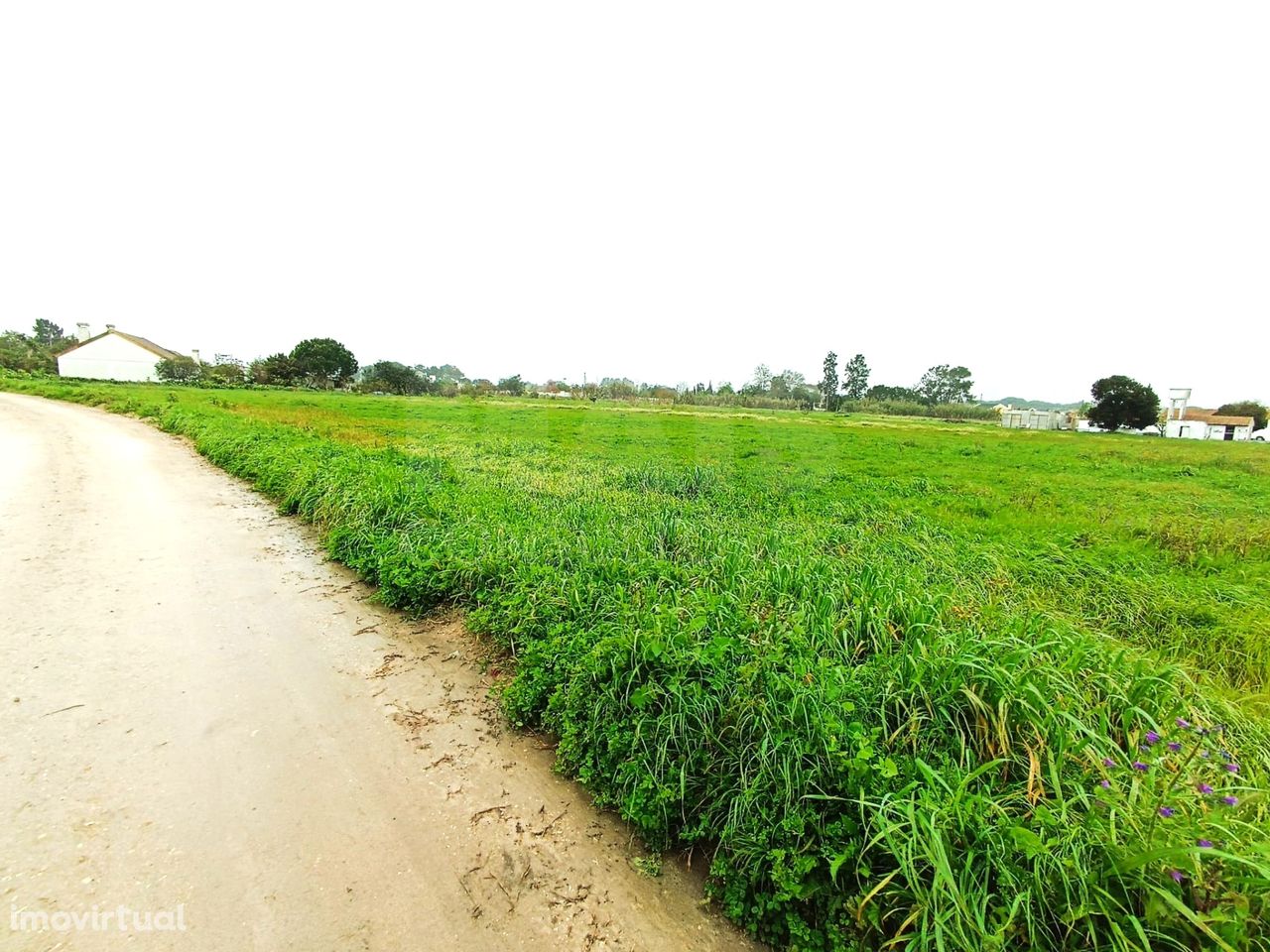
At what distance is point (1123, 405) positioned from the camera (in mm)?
46781

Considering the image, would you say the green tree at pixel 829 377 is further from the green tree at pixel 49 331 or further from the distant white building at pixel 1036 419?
the green tree at pixel 49 331

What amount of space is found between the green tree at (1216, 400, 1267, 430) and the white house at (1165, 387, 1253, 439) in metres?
3.57

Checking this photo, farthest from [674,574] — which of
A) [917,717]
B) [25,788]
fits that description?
[25,788]

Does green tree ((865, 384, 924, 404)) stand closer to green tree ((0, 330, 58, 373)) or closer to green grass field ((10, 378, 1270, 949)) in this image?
green grass field ((10, 378, 1270, 949))

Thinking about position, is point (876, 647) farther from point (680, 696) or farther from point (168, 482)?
point (168, 482)

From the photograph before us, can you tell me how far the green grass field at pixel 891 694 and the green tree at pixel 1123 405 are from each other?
54.2m

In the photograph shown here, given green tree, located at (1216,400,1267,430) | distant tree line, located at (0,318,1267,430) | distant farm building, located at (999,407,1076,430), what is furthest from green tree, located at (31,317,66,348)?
green tree, located at (1216,400,1267,430)

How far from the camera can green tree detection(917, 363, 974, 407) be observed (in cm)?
8850

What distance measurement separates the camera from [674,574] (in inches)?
168

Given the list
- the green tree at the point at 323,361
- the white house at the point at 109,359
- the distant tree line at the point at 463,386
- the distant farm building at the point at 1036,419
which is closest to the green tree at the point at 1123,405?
the distant tree line at the point at 463,386

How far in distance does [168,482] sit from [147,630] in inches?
243

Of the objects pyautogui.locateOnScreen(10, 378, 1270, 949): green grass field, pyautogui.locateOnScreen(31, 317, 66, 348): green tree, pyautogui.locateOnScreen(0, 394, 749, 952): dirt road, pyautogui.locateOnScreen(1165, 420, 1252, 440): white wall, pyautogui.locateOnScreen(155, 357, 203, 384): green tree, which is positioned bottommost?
pyautogui.locateOnScreen(0, 394, 749, 952): dirt road

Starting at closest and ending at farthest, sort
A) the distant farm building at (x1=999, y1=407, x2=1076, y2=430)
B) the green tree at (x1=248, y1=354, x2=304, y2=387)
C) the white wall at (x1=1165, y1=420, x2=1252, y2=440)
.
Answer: the white wall at (x1=1165, y1=420, x2=1252, y2=440), the green tree at (x1=248, y1=354, x2=304, y2=387), the distant farm building at (x1=999, y1=407, x2=1076, y2=430)

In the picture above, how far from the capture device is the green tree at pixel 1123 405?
152ft
